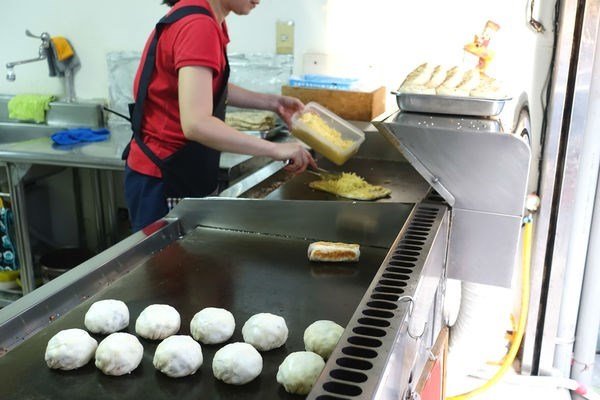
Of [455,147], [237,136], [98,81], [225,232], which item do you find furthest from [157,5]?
[455,147]

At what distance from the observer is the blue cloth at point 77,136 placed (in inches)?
114

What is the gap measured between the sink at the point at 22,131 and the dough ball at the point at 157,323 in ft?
8.54

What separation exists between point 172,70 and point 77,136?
1400mm

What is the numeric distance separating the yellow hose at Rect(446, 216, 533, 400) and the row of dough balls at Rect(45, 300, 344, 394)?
1.51 metres

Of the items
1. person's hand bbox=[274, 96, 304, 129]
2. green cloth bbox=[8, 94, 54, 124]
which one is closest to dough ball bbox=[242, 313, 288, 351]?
person's hand bbox=[274, 96, 304, 129]

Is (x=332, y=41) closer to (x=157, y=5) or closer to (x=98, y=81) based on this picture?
(x=157, y=5)

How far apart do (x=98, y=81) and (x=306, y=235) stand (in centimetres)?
234

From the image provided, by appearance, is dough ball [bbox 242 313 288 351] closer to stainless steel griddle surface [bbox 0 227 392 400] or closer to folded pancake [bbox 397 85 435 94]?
stainless steel griddle surface [bbox 0 227 392 400]

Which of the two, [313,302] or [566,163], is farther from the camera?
[566,163]

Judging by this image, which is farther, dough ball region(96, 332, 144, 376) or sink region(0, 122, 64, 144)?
sink region(0, 122, 64, 144)

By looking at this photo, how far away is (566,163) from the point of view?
2.24m

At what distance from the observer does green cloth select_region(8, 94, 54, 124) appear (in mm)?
3322

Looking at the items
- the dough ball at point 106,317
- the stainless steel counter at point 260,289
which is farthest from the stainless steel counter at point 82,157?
the dough ball at point 106,317

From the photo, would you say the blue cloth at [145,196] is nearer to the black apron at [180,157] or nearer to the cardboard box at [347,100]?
the black apron at [180,157]
